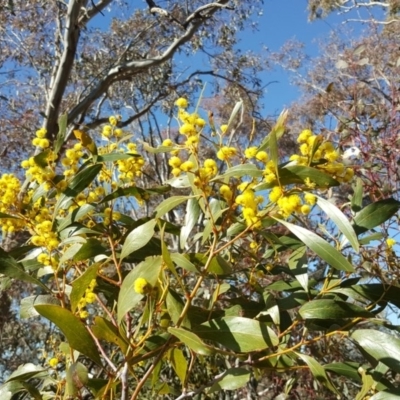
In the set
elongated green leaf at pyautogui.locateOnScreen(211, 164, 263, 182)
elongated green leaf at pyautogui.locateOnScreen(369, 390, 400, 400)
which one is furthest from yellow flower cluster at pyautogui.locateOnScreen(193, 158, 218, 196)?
elongated green leaf at pyautogui.locateOnScreen(369, 390, 400, 400)

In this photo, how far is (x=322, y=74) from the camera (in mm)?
11359

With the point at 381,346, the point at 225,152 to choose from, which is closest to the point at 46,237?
the point at 225,152

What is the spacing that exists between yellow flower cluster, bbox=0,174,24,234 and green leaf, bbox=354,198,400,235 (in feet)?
2.30

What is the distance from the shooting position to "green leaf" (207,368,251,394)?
0.94m

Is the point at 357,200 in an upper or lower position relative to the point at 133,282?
upper

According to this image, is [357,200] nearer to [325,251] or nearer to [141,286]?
[325,251]

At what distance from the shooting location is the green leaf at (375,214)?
3.08 ft

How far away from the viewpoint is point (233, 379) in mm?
957

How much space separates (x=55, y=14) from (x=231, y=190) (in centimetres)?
705

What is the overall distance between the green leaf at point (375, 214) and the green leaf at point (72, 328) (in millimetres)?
534

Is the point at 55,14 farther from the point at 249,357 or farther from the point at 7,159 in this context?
the point at 249,357

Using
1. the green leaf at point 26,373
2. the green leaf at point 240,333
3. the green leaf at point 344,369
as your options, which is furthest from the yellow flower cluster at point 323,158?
the green leaf at point 26,373

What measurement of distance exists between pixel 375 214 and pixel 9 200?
2.42ft

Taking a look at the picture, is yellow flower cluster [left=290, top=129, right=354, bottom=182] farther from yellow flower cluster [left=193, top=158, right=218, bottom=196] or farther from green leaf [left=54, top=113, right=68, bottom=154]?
green leaf [left=54, top=113, right=68, bottom=154]
